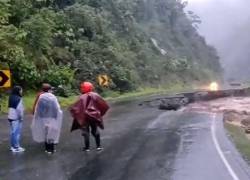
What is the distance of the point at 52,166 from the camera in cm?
1255

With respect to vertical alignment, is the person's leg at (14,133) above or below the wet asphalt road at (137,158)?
above

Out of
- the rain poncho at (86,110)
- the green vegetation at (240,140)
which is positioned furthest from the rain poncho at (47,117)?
the green vegetation at (240,140)

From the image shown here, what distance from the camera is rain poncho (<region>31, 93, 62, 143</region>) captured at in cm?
1429

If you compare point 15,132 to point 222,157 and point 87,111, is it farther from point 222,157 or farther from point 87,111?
point 222,157

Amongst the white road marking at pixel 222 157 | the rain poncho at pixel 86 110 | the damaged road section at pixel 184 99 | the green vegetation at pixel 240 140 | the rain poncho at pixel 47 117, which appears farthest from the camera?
the damaged road section at pixel 184 99

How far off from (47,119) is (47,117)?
5 centimetres

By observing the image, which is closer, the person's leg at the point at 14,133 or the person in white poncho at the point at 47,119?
the person in white poncho at the point at 47,119

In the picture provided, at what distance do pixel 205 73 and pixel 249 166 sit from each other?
80.2 meters

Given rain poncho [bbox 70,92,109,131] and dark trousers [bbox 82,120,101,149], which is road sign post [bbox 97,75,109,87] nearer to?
dark trousers [bbox 82,120,101,149]

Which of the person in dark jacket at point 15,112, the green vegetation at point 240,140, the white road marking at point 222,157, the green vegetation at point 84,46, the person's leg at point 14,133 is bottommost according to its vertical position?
the green vegetation at point 240,140

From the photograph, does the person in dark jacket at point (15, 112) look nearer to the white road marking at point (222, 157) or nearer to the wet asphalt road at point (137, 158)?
the wet asphalt road at point (137, 158)

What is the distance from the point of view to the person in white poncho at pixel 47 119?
14.3 metres

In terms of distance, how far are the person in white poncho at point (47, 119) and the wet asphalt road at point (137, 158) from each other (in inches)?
16.6

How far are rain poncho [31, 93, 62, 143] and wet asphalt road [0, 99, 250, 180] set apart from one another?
0.50m
